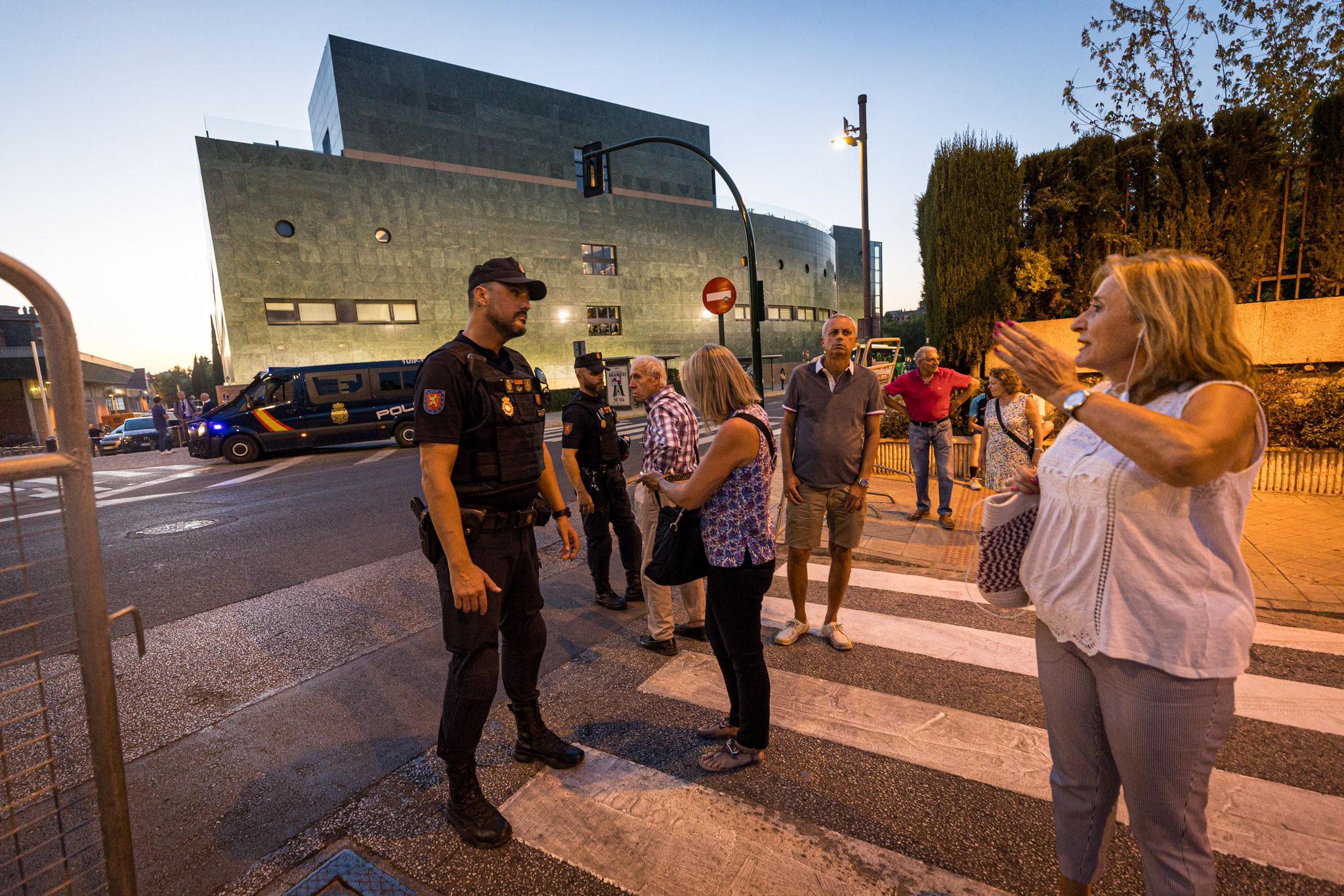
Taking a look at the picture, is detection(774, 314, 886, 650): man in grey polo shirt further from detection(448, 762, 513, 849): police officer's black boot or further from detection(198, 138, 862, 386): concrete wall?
detection(198, 138, 862, 386): concrete wall

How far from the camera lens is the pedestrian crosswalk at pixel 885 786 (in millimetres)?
2137

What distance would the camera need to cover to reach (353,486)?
34.3 ft

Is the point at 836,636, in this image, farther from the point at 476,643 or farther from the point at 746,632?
the point at 476,643

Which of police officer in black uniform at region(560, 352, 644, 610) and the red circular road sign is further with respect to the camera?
the red circular road sign

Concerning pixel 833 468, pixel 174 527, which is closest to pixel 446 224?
pixel 174 527

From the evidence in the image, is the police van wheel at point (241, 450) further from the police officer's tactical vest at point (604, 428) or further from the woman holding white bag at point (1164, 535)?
the woman holding white bag at point (1164, 535)

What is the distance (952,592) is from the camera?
15.6 feet

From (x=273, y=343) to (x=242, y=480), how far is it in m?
16.4

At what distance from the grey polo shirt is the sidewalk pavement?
1918 mm

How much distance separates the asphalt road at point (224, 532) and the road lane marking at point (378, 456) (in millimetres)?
927

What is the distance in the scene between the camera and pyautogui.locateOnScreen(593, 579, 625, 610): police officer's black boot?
4711 millimetres

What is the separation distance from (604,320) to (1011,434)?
32.3m

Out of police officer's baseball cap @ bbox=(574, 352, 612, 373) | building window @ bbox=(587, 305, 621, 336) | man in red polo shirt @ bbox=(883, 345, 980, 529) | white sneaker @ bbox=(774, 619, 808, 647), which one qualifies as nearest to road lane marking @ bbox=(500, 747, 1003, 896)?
white sneaker @ bbox=(774, 619, 808, 647)

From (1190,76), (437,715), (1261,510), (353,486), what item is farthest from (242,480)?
(1190,76)
